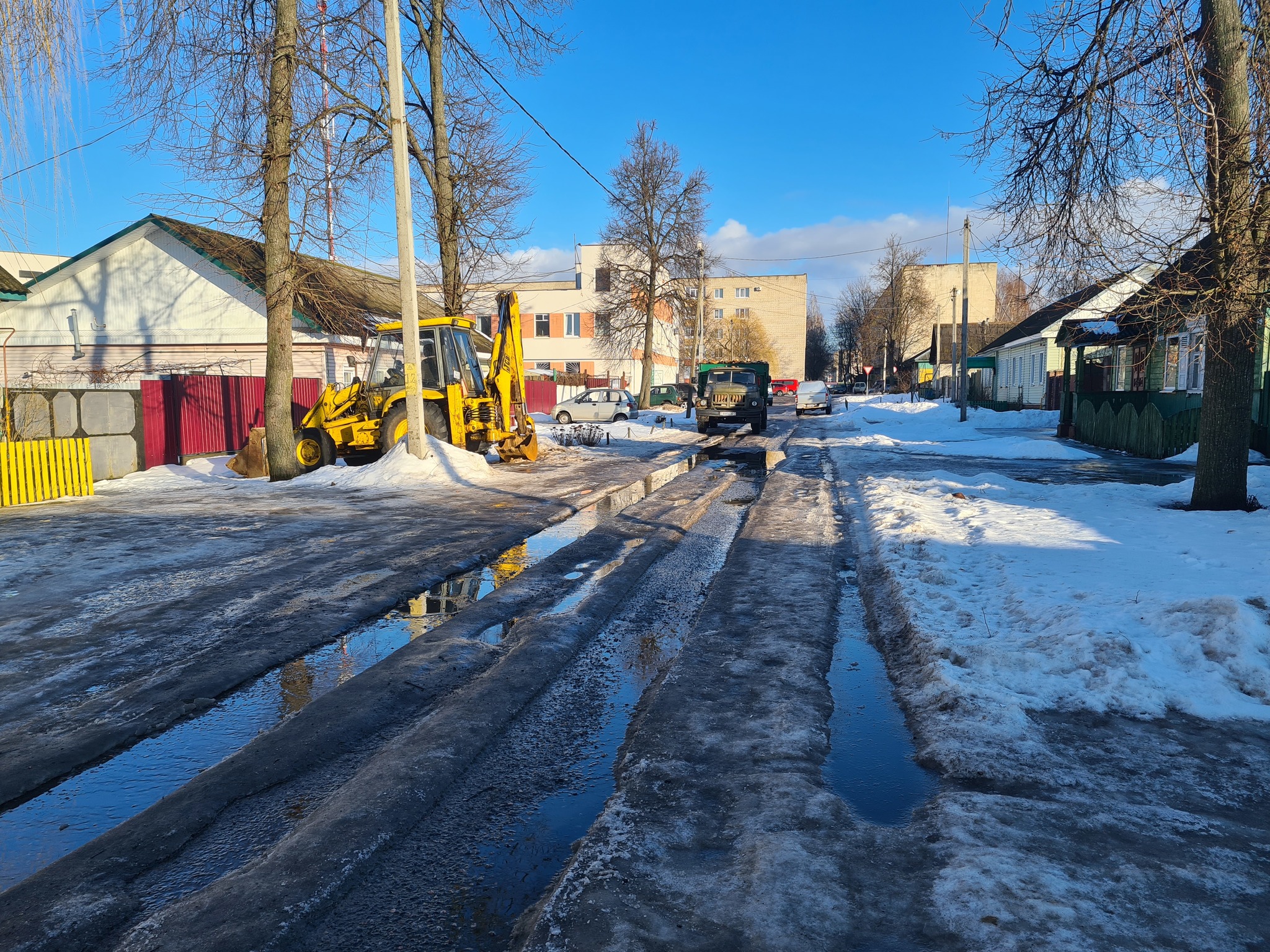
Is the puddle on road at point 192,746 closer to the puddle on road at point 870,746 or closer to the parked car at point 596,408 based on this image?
the puddle on road at point 870,746

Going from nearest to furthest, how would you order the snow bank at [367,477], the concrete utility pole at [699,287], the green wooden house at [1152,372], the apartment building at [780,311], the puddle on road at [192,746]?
the puddle on road at [192,746] < the green wooden house at [1152,372] < the snow bank at [367,477] < the concrete utility pole at [699,287] < the apartment building at [780,311]

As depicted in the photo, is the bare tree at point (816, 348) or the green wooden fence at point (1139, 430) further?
the bare tree at point (816, 348)

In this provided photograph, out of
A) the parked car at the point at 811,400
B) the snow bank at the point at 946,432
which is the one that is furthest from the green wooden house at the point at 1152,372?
the parked car at the point at 811,400

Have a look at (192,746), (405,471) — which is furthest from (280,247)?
(192,746)

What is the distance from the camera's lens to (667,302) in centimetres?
4316

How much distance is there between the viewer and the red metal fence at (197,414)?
714 inches

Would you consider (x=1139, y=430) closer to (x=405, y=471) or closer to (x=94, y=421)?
(x=405, y=471)

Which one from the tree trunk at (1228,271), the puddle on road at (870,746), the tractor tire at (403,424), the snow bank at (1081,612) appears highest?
the tree trunk at (1228,271)

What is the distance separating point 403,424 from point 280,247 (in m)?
4.01

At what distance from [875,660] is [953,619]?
799 millimetres

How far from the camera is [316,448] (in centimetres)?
1641

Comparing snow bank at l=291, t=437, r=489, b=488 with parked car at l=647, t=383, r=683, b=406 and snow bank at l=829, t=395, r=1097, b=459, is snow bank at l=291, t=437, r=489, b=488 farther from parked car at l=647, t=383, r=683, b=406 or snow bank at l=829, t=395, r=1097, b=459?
parked car at l=647, t=383, r=683, b=406

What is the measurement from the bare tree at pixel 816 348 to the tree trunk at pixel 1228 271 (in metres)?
116

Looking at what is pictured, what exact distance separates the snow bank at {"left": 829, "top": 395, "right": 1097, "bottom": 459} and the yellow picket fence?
713 inches
